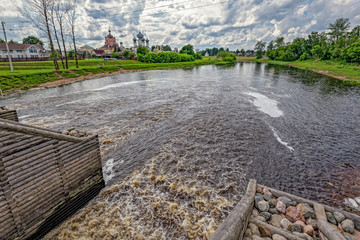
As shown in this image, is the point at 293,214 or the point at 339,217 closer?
the point at 339,217

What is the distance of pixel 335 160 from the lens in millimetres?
10852

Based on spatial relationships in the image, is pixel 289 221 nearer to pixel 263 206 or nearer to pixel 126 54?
pixel 263 206

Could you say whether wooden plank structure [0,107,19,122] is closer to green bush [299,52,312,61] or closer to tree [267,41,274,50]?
green bush [299,52,312,61]

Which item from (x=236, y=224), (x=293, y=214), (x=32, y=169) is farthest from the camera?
(x=293, y=214)

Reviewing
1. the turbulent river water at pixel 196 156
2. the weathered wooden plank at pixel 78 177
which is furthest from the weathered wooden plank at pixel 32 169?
the turbulent river water at pixel 196 156

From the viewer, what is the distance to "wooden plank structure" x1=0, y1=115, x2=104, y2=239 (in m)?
5.08

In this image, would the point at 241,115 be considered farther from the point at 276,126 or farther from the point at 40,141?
the point at 40,141

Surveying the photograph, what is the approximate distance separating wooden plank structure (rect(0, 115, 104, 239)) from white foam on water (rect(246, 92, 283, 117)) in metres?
18.8

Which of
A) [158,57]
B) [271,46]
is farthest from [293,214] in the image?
[271,46]

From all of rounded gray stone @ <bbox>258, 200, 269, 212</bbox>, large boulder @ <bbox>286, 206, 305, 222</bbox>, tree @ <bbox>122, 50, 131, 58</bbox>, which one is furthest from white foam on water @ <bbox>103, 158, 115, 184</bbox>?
tree @ <bbox>122, 50, 131, 58</bbox>

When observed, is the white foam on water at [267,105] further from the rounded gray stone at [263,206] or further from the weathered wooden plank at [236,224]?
the weathered wooden plank at [236,224]

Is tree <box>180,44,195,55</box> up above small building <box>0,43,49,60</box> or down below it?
above

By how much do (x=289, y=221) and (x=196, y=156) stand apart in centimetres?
610

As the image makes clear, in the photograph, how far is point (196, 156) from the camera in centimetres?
1134
